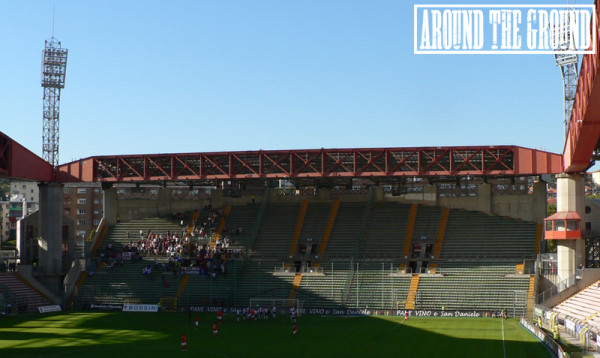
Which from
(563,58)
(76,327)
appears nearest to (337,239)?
(76,327)

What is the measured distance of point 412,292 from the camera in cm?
6569

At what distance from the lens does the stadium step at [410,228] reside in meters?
71.2

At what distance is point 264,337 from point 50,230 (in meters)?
31.3

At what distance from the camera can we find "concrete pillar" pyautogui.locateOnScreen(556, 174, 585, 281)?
59594 mm

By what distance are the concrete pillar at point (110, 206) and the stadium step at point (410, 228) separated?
31.8 metres

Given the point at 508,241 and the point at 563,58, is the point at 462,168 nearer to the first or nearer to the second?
the point at 508,241

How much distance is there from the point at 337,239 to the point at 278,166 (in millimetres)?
10768

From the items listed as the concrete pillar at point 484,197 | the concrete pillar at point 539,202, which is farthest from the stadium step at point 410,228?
the concrete pillar at point 539,202

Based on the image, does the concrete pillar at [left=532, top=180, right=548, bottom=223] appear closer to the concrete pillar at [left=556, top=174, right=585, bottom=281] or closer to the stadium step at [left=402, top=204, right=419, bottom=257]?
the concrete pillar at [left=556, top=174, right=585, bottom=281]

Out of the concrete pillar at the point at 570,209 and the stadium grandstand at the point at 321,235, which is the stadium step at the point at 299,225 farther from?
the concrete pillar at the point at 570,209

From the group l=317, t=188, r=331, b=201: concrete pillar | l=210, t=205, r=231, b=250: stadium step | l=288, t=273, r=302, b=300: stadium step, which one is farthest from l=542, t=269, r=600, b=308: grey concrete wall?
l=210, t=205, r=231, b=250: stadium step

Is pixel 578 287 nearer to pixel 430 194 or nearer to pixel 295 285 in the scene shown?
pixel 430 194

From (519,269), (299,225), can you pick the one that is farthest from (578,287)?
(299,225)

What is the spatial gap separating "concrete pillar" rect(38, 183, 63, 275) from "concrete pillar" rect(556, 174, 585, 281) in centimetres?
4493
